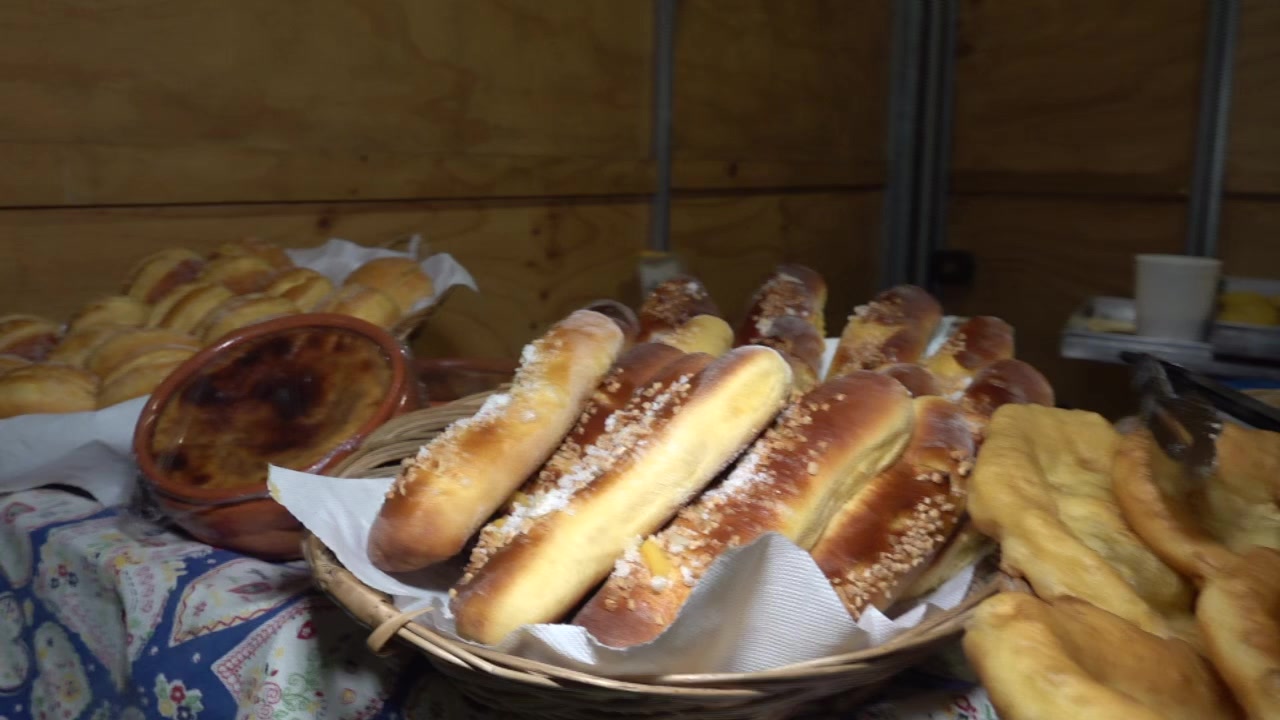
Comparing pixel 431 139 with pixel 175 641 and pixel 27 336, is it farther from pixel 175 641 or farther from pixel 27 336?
pixel 175 641

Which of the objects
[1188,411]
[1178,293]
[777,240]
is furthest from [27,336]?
[777,240]

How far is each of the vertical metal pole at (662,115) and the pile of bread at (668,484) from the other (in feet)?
5.36

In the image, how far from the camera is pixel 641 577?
0.60 m

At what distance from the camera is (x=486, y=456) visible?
722mm

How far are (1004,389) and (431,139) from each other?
1.41 meters

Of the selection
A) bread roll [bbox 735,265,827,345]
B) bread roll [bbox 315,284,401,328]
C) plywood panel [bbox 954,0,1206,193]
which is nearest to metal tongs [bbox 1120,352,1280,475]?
bread roll [bbox 735,265,827,345]

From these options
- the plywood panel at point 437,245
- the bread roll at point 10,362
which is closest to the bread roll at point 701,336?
the bread roll at point 10,362

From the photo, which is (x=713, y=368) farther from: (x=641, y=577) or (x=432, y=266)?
(x=432, y=266)

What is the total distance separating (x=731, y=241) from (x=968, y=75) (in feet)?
3.93

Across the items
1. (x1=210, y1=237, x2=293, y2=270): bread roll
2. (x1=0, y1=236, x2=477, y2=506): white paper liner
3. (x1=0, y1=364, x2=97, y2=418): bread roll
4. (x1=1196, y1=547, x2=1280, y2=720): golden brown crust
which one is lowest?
(x1=0, y1=236, x2=477, y2=506): white paper liner

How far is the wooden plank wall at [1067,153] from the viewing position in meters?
2.71

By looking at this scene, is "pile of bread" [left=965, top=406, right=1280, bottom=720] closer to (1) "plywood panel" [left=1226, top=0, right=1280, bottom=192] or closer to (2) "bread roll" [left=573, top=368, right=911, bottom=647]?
(2) "bread roll" [left=573, top=368, right=911, bottom=647]

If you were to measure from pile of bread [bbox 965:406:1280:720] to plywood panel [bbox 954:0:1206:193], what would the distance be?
241cm

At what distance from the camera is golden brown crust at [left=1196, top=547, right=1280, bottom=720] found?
1.32 feet
